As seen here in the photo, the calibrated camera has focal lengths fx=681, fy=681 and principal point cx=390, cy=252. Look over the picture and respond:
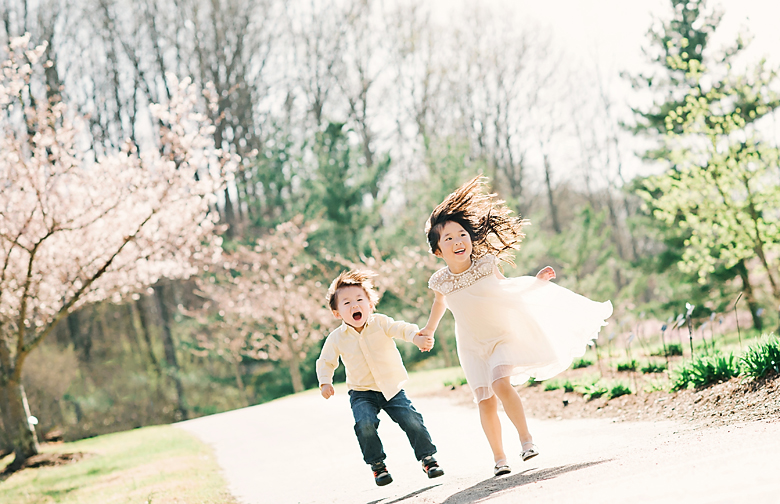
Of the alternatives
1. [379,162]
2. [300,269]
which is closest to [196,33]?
[379,162]

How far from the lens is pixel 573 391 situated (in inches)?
336

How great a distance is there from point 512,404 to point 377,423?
97cm

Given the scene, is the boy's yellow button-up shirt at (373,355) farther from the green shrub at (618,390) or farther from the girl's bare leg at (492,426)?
the green shrub at (618,390)

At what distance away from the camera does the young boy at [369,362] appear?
→ 475cm

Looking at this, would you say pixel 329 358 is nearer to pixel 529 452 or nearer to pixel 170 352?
pixel 529 452

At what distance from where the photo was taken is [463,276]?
486 cm

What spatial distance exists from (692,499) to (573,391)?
595cm

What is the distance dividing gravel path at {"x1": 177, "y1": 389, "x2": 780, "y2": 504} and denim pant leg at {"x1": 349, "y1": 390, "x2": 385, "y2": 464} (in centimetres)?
32

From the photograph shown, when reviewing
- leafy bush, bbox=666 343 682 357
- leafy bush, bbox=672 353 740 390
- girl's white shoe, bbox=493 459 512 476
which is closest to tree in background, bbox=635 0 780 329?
leafy bush, bbox=666 343 682 357

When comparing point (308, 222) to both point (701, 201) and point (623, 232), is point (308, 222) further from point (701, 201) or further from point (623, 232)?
point (623, 232)

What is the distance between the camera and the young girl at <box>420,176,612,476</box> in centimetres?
462

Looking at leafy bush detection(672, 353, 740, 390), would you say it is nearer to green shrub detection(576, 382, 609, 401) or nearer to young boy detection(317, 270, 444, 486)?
green shrub detection(576, 382, 609, 401)

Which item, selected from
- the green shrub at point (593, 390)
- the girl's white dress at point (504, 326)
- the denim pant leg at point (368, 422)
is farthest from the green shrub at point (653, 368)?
the denim pant leg at point (368, 422)

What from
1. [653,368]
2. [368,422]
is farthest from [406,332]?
[653,368]
